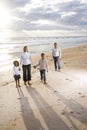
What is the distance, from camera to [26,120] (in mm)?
8133

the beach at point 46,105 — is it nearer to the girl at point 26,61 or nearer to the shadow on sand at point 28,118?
the shadow on sand at point 28,118

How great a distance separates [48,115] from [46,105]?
98 centimetres

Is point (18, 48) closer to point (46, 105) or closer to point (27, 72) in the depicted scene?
point (27, 72)

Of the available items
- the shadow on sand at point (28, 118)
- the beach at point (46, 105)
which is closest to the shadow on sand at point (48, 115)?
the beach at point (46, 105)

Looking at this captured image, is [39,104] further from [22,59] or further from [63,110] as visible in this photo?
[22,59]

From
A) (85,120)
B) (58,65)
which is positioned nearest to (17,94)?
(85,120)

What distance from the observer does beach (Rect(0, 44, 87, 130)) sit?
25.6 feet

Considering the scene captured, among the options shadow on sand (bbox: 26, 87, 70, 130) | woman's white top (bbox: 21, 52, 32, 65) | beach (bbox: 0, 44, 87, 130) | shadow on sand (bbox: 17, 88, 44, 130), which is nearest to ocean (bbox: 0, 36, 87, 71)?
woman's white top (bbox: 21, 52, 32, 65)

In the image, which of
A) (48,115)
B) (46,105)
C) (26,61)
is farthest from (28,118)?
(26,61)

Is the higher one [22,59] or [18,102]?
[22,59]

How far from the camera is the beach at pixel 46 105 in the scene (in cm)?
780

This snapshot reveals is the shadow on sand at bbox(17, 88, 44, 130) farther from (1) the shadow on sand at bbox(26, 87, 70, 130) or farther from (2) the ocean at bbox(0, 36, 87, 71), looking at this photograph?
(2) the ocean at bbox(0, 36, 87, 71)

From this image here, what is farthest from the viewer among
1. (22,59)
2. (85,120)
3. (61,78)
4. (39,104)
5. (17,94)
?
(61,78)

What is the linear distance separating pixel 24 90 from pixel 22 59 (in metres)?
1.56
